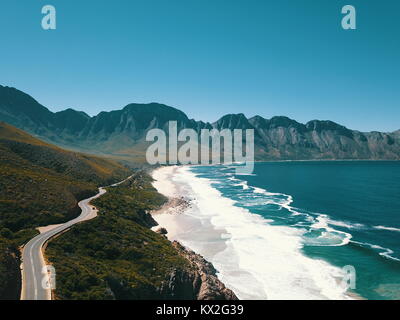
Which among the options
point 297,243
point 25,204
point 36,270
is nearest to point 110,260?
point 36,270

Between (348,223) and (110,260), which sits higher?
(110,260)

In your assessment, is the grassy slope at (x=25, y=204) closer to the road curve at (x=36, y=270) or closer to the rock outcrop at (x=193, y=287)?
the road curve at (x=36, y=270)

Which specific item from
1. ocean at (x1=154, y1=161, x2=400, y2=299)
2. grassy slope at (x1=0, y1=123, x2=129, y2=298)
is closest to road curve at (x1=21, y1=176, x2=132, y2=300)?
grassy slope at (x1=0, y1=123, x2=129, y2=298)

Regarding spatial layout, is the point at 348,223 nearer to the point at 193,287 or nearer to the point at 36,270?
the point at 193,287

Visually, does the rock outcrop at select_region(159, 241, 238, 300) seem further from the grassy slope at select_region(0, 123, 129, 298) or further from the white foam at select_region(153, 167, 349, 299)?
the grassy slope at select_region(0, 123, 129, 298)

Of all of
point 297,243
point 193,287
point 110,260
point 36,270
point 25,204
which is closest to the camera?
point 36,270

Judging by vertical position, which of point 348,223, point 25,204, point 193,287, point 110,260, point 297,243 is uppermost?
point 25,204
